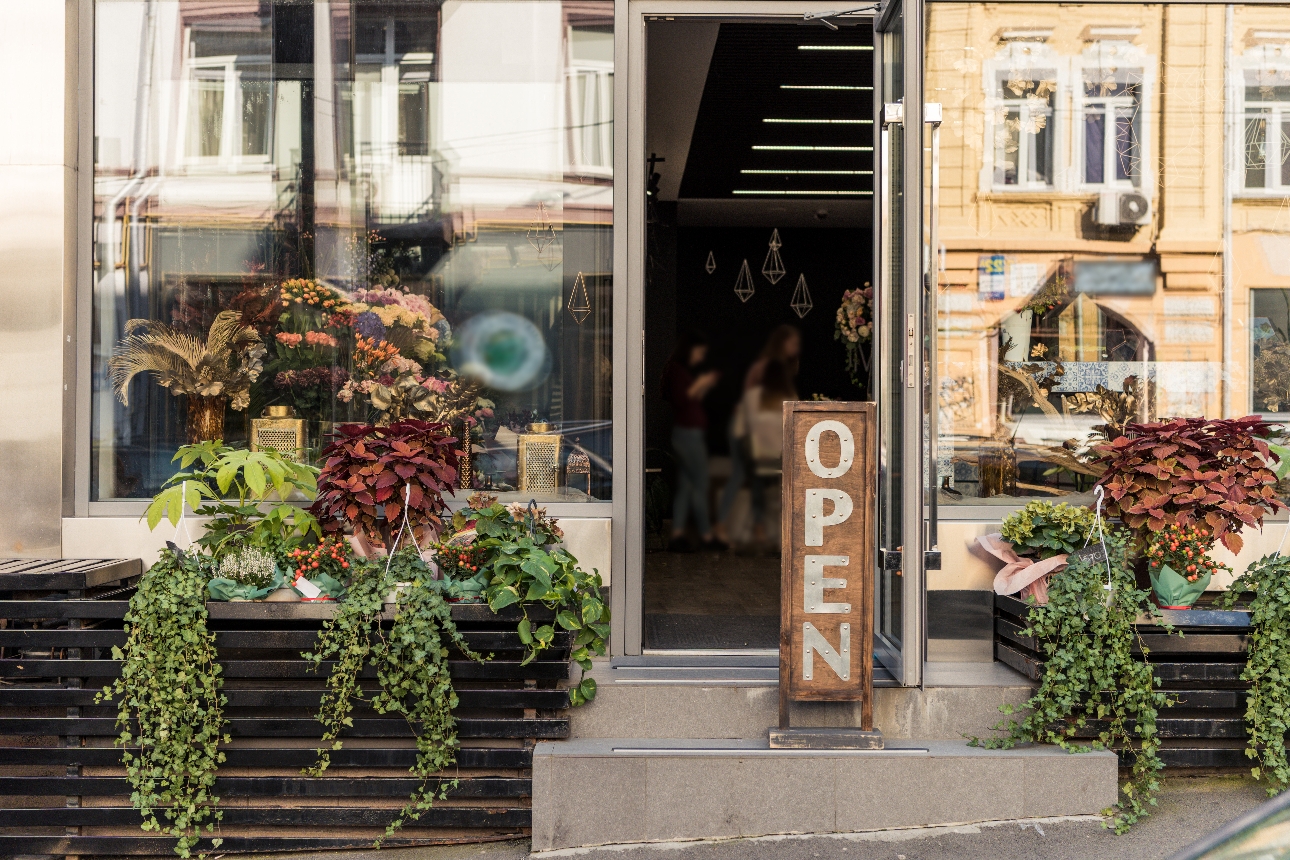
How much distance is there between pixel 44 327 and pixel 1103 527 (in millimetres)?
4756

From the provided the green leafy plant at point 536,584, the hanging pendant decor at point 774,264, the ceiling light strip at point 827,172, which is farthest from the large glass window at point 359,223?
the hanging pendant decor at point 774,264

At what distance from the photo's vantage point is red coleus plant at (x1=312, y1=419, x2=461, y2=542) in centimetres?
406

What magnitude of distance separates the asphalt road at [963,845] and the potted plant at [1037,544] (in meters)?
0.93

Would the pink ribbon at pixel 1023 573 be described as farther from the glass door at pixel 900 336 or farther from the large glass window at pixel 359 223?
the large glass window at pixel 359 223

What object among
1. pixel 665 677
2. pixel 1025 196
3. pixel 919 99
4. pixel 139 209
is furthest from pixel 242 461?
pixel 1025 196

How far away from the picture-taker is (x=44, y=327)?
4.69 metres

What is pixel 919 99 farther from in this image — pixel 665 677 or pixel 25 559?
pixel 25 559

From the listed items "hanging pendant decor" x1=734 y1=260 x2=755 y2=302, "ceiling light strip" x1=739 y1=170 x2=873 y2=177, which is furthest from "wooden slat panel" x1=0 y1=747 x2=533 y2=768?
"hanging pendant decor" x1=734 y1=260 x2=755 y2=302

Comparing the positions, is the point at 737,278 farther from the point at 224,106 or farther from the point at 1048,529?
the point at 1048,529

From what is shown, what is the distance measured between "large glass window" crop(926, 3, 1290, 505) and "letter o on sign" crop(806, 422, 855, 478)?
1471 mm

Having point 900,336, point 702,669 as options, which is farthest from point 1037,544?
point 702,669

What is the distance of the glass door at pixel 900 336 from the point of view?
4078 mm

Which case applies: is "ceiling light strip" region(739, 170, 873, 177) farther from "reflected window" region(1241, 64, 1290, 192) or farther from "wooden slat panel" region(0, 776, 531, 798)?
"wooden slat panel" region(0, 776, 531, 798)

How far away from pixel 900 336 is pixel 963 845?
6.40 feet
